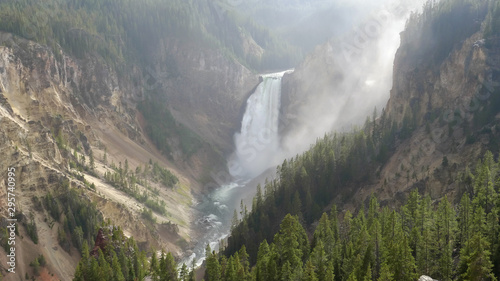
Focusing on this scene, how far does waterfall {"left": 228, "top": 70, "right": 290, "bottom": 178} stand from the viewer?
164900mm

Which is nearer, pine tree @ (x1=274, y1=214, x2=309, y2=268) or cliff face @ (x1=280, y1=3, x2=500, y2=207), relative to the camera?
pine tree @ (x1=274, y1=214, x2=309, y2=268)

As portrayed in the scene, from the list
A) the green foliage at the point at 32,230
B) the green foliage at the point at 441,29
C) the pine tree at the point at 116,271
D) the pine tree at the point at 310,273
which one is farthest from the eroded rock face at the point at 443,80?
the green foliage at the point at 32,230

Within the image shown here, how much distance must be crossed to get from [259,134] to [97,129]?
66.0 meters

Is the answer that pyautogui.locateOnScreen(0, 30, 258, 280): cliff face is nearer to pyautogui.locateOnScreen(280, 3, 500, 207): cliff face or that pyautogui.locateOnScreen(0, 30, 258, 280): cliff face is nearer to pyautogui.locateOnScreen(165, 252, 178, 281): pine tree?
pyautogui.locateOnScreen(165, 252, 178, 281): pine tree

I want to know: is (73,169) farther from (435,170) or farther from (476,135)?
(476,135)

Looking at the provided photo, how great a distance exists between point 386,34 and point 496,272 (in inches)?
5244

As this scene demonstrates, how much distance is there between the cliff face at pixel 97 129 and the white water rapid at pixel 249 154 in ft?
16.1

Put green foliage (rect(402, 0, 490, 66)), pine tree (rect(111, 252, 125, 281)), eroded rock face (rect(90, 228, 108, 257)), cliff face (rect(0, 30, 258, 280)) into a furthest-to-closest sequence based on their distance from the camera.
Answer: green foliage (rect(402, 0, 490, 66)) → cliff face (rect(0, 30, 258, 280)) → eroded rock face (rect(90, 228, 108, 257)) → pine tree (rect(111, 252, 125, 281))

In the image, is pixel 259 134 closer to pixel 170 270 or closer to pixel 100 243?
pixel 100 243

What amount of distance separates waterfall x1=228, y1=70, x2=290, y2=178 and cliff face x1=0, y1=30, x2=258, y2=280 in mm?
5615

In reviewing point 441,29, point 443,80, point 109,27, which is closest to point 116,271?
point 443,80

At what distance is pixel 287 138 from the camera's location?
170750mm

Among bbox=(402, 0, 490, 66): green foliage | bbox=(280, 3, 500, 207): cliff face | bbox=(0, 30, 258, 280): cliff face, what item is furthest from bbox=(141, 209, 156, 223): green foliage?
bbox=(402, 0, 490, 66): green foliage

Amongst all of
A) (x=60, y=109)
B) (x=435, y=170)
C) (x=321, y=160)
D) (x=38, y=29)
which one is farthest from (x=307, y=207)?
(x=38, y=29)
